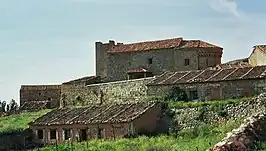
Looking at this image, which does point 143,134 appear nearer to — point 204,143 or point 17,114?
point 204,143

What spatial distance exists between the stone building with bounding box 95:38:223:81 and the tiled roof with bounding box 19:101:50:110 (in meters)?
6.94

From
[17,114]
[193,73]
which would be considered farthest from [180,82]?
[17,114]

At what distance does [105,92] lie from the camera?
4778 cm

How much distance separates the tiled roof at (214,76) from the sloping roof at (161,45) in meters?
8.72

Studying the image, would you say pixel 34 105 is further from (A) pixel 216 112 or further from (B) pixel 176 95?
(A) pixel 216 112

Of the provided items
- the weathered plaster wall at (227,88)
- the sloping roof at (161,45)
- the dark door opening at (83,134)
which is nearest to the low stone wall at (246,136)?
the weathered plaster wall at (227,88)

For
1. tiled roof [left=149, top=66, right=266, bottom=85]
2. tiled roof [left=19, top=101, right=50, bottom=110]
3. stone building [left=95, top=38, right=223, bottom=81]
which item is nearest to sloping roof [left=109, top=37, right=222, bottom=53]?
stone building [left=95, top=38, right=223, bottom=81]

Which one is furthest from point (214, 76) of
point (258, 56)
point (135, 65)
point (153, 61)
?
point (135, 65)

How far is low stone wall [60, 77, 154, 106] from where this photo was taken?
4445 cm

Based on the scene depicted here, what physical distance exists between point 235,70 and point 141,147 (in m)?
12.3

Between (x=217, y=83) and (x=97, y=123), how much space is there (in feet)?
27.3

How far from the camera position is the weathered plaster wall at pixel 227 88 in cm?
3578

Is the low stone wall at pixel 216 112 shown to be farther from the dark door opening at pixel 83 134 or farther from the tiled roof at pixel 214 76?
the dark door opening at pixel 83 134

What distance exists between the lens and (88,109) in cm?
4169
